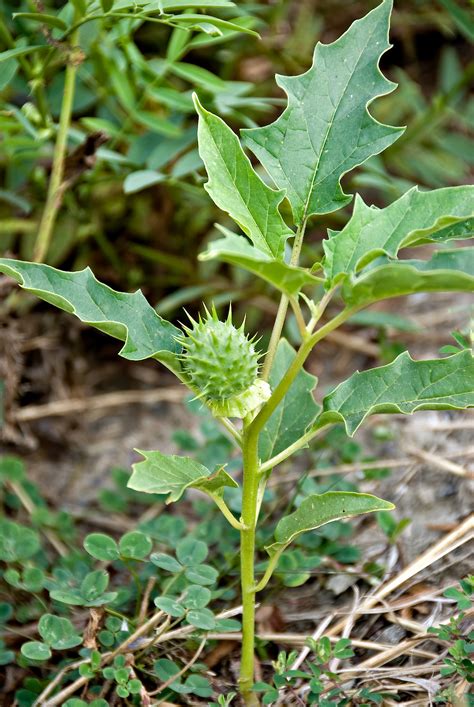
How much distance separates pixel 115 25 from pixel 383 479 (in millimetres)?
1229

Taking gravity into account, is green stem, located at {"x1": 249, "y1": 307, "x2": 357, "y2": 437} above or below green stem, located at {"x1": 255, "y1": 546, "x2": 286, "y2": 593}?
above

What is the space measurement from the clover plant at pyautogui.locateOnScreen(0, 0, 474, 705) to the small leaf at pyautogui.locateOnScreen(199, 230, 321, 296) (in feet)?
0.05

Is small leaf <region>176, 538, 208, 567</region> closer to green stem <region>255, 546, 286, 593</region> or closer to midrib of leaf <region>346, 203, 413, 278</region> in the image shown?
green stem <region>255, 546, 286, 593</region>

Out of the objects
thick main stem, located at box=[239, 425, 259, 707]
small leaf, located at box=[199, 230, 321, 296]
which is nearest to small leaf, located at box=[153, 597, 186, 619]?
thick main stem, located at box=[239, 425, 259, 707]

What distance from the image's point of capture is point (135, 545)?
149 centimetres

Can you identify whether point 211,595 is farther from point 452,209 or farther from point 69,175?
point 69,175

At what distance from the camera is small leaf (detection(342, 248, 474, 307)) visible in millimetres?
931

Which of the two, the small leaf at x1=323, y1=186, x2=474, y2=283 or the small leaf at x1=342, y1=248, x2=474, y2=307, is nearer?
the small leaf at x1=342, y1=248, x2=474, y2=307

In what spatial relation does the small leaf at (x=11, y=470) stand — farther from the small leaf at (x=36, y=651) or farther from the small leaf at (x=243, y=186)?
the small leaf at (x=243, y=186)

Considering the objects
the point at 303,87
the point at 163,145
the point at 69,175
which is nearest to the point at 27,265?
the point at 303,87

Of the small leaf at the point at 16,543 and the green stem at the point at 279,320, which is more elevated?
the green stem at the point at 279,320

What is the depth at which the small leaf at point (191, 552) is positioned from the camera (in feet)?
4.83

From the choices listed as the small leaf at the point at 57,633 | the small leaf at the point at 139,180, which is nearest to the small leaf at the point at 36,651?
the small leaf at the point at 57,633

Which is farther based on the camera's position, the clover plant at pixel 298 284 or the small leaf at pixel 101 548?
the small leaf at pixel 101 548
